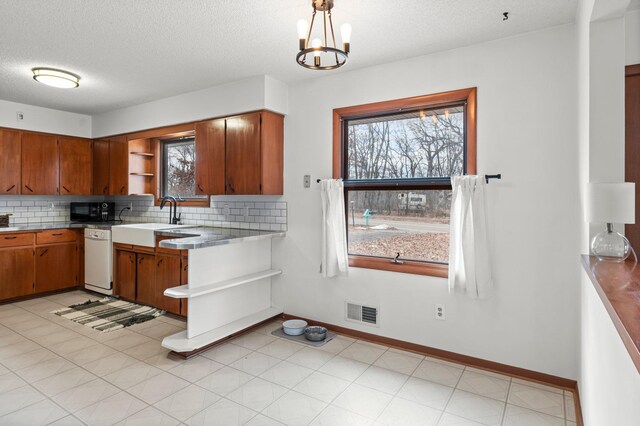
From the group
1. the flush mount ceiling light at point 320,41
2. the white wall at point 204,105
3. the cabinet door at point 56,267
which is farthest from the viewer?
the cabinet door at point 56,267

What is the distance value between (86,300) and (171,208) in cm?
155

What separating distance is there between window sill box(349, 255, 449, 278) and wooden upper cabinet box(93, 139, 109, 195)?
3977 millimetres

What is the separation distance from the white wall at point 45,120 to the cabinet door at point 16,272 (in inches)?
63.8

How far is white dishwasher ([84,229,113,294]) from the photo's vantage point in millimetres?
4902

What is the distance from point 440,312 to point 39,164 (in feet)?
17.7

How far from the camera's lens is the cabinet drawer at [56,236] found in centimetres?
495

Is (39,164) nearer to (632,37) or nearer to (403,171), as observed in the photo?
(403,171)

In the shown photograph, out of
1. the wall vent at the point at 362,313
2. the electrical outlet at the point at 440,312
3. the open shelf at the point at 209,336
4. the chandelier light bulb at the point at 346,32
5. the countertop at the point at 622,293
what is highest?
the chandelier light bulb at the point at 346,32

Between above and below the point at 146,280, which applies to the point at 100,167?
above

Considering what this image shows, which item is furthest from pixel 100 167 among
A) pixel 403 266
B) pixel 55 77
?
pixel 403 266

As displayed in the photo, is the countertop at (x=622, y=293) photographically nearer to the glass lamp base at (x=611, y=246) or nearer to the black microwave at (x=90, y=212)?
the glass lamp base at (x=611, y=246)

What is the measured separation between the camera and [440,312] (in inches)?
125

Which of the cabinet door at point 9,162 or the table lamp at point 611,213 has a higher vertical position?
the cabinet door at point 9,162

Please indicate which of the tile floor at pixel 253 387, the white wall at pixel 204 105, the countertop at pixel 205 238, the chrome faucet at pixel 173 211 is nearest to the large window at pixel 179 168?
the chrome faucet at pixel 173 211
